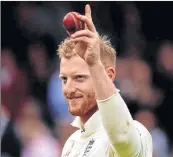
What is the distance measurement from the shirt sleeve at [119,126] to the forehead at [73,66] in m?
0.52

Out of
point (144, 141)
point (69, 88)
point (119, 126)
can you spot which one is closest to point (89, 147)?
point (69, 88)

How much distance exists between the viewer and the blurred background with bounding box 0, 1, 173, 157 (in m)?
7.85

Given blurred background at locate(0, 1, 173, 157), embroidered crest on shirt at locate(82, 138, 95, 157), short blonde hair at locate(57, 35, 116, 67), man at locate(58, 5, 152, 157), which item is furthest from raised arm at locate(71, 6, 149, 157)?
blurred background at locate(0, 1, 173, 157)

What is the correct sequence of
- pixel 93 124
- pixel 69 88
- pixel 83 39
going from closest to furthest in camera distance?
1. pixel 83 39
2. pixel 69 88
3. pixel 93 124

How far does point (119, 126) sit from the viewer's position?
10.0 ft

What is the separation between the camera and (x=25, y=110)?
7.98 meters

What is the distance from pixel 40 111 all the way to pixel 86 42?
16.9ft

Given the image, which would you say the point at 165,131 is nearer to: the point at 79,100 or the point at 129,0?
the point at 129,0

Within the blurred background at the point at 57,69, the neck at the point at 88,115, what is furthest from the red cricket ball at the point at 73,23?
the blurred background at the point at 57,69

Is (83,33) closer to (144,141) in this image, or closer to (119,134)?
(119,134)

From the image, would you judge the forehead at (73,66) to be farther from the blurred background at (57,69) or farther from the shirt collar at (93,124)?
the blurred background at (57,69)

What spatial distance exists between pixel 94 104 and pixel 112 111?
0.57m

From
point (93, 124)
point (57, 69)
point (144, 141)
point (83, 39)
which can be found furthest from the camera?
point (57, 69)

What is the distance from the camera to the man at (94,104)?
3020 millimetres
